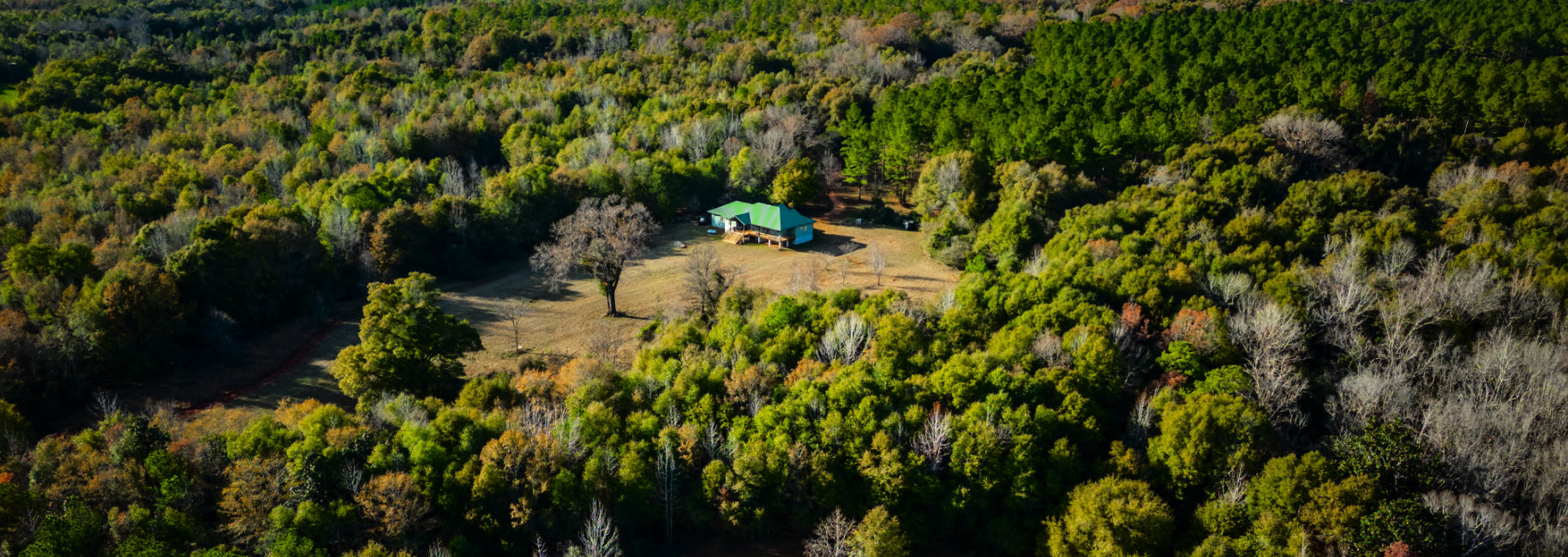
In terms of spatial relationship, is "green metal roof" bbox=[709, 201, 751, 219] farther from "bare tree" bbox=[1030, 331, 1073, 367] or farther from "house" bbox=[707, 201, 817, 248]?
"bare tree" bbox=[1030, 331, 1073, 367]

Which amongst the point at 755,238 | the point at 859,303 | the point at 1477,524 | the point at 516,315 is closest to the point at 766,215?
the point at 755,238

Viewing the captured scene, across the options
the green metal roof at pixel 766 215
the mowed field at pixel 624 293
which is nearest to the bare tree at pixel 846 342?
the mowed field at pixel 624 293

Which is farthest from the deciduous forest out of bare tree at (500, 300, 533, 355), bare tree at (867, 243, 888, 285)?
bare tree at (867, 243, 888, 285)

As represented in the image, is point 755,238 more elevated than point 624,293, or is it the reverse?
point 755,238

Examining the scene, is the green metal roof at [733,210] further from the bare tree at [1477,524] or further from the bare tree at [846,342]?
the bare tree at [1477,524]

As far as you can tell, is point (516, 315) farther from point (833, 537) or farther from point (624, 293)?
point (833, 537)

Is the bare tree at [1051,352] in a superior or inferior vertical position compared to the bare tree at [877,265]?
superior
